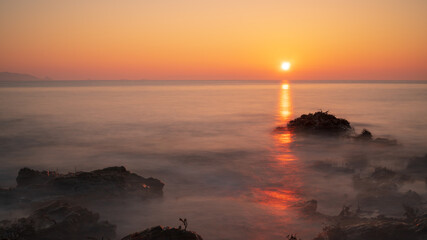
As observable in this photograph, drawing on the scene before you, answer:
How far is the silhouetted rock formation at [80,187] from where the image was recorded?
9.41 meters

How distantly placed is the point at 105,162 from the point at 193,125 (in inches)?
559

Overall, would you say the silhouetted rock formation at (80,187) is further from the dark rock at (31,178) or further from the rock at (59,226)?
the rock at (59,226)

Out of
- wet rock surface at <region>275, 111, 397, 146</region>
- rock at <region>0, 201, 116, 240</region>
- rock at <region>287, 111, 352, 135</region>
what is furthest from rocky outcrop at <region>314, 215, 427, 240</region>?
rock at <region>287, 111, 352, 135</region>

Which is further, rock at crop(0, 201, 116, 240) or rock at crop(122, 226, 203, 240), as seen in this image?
rock at crop(0, 201, 116, 240)

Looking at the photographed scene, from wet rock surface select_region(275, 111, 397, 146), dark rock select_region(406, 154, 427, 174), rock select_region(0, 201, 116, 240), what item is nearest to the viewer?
rock select_region(0, 201, 116, 240)

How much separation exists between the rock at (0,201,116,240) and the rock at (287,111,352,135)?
15733 millimetres

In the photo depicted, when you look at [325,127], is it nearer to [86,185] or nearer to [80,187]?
[86,185]

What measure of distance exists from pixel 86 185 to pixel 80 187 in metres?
0.15

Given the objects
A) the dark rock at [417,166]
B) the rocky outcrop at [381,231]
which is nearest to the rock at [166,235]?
the rocky outcrop at [381,231]

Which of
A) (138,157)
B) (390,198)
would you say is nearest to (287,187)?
(390,198)

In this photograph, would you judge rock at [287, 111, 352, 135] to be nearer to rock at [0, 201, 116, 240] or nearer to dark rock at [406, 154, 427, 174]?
dark rock at [406, 154, 427, 174]

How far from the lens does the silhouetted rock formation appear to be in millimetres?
9406

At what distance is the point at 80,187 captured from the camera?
9555 millimetres

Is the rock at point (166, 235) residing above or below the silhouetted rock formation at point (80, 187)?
above
